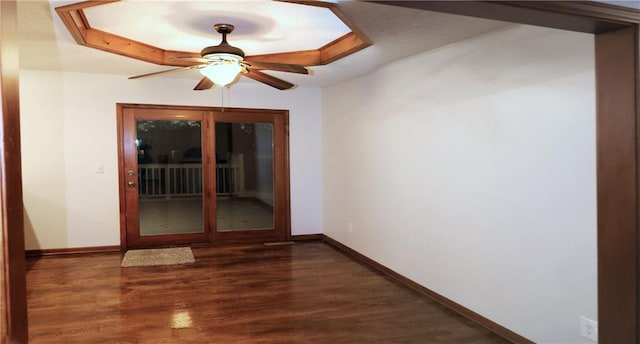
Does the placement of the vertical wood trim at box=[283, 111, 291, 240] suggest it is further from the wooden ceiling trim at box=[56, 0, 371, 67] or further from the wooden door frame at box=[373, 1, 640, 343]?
the wooden door frame at box=[373, 1, 640, 343]

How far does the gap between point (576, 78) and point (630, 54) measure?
0.40m

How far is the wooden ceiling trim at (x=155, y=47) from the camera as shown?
9.14 ft

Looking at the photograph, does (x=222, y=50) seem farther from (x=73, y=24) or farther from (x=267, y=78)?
(x=73, y=24)

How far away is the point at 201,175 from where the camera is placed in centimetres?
576

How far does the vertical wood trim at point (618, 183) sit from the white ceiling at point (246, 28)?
926 mm

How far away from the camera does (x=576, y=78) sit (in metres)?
2.44

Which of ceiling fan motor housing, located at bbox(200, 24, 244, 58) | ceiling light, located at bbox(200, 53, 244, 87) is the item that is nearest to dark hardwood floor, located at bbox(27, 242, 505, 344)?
ceiling light, located at bbox(200, 53, 244, 87)

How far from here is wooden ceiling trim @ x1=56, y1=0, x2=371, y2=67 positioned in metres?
2.79

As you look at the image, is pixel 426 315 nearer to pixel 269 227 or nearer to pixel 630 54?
pixel 630 54

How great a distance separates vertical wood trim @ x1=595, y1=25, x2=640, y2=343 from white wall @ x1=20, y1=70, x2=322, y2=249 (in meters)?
4.49

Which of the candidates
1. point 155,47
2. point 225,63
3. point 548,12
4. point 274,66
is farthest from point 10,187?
point 155,47

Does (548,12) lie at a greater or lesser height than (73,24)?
lesser

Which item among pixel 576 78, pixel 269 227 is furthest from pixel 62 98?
pixel 576 78

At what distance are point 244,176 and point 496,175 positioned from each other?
378 centimetres
